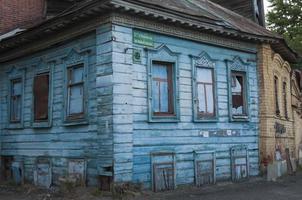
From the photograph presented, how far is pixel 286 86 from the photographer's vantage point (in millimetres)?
18609

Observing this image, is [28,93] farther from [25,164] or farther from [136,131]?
[136,131]

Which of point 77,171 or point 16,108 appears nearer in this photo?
point 77,171

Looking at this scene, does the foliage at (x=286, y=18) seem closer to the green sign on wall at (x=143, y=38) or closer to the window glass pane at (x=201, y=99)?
the window glass pane at (x=201, y=99)

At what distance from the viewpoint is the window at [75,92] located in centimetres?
1187

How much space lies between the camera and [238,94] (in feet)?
47.0

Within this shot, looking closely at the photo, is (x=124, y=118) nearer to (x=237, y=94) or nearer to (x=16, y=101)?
(x=237, y=94)

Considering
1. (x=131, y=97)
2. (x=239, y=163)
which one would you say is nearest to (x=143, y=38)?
(x=131, y=97)

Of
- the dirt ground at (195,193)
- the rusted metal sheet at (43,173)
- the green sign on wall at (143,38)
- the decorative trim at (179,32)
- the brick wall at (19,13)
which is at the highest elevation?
the brick wall at (19,13)

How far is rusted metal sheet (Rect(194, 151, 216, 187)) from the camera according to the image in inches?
488

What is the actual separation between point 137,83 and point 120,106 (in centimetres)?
89

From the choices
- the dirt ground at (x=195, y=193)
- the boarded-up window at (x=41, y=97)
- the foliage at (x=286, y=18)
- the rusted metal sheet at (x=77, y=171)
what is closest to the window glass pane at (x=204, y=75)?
the dirt ground at (x=195, y=193)

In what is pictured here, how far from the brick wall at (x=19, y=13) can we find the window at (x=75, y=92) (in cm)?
560

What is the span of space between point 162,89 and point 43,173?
4.34 metres

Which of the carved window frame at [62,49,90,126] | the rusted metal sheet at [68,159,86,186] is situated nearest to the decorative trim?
the carved window frame at [62,49,90,126]
